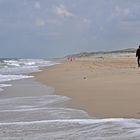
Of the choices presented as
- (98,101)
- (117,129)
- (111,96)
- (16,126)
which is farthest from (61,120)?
(111,96)

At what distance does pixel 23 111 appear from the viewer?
27.9 ft

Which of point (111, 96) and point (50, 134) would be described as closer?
point (50, 134)

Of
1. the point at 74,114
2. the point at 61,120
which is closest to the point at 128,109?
the point at 74,114

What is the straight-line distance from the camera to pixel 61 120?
711cm

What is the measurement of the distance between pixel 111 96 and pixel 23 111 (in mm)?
2999

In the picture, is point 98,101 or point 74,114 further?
point 98,101

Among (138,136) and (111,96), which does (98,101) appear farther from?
(138,136)

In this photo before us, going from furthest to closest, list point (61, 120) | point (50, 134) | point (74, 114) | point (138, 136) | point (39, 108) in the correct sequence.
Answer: point (39, 108) < point (74, 114) < point (61, 120) < point (50, 134) < point (138, 136)

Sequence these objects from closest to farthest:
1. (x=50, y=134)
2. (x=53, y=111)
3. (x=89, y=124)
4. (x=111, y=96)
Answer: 1. (x=50, y=134)
2. (x=89, y=124)
3. (x=53, y=111)
4. (x=111, y=96)

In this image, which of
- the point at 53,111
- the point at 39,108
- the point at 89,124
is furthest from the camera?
the point at 39,108

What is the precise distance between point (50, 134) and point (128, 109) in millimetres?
2590

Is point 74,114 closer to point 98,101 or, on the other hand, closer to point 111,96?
point 98,101

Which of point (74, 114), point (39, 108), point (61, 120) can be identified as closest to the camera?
point (61, 120)

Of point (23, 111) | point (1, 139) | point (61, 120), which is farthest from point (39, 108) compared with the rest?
point (1, 139)
